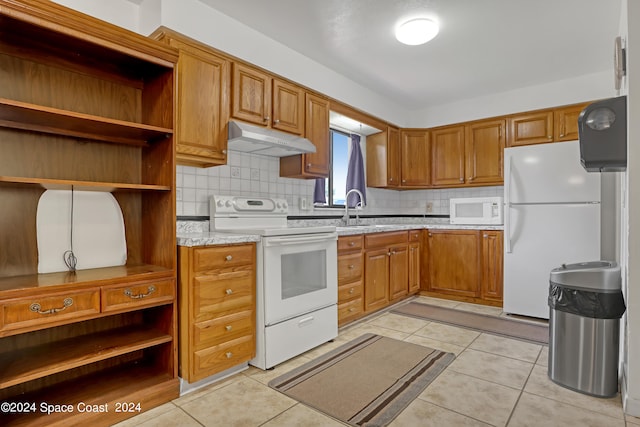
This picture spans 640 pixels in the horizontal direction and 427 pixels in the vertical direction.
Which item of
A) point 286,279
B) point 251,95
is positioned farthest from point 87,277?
point 251,95

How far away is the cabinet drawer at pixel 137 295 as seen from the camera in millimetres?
1767

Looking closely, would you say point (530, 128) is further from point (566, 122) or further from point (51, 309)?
point (51, 309)

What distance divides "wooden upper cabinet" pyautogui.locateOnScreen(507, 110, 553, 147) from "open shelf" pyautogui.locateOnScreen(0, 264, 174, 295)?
3.90m

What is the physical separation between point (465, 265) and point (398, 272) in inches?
32.5

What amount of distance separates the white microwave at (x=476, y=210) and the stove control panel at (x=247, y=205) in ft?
7.44

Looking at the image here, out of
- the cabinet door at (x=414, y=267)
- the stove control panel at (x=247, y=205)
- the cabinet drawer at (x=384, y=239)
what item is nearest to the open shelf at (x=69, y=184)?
the stove control panel at (x=247, y=205)

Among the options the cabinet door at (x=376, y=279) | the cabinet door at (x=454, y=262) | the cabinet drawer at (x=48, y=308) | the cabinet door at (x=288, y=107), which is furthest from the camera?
the cabinet door at (x=454, y=262)

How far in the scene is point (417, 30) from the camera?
2.63 m

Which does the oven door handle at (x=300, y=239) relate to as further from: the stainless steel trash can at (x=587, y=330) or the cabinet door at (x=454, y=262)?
the cabinet door at (x=454, y=262)

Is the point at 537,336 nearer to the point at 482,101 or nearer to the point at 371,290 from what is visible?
the point at 371,290

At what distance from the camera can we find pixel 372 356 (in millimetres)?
2557

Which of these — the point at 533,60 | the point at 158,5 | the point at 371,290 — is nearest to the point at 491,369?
the point at 371,290

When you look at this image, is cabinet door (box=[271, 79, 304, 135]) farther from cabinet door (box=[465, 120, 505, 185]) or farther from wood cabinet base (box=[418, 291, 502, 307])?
wood cabinet base (box=[418, 291, 502, 307])

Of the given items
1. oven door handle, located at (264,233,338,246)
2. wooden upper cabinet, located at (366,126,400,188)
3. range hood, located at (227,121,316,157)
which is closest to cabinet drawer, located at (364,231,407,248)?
oven door handle, located at (264,233,338,246)
